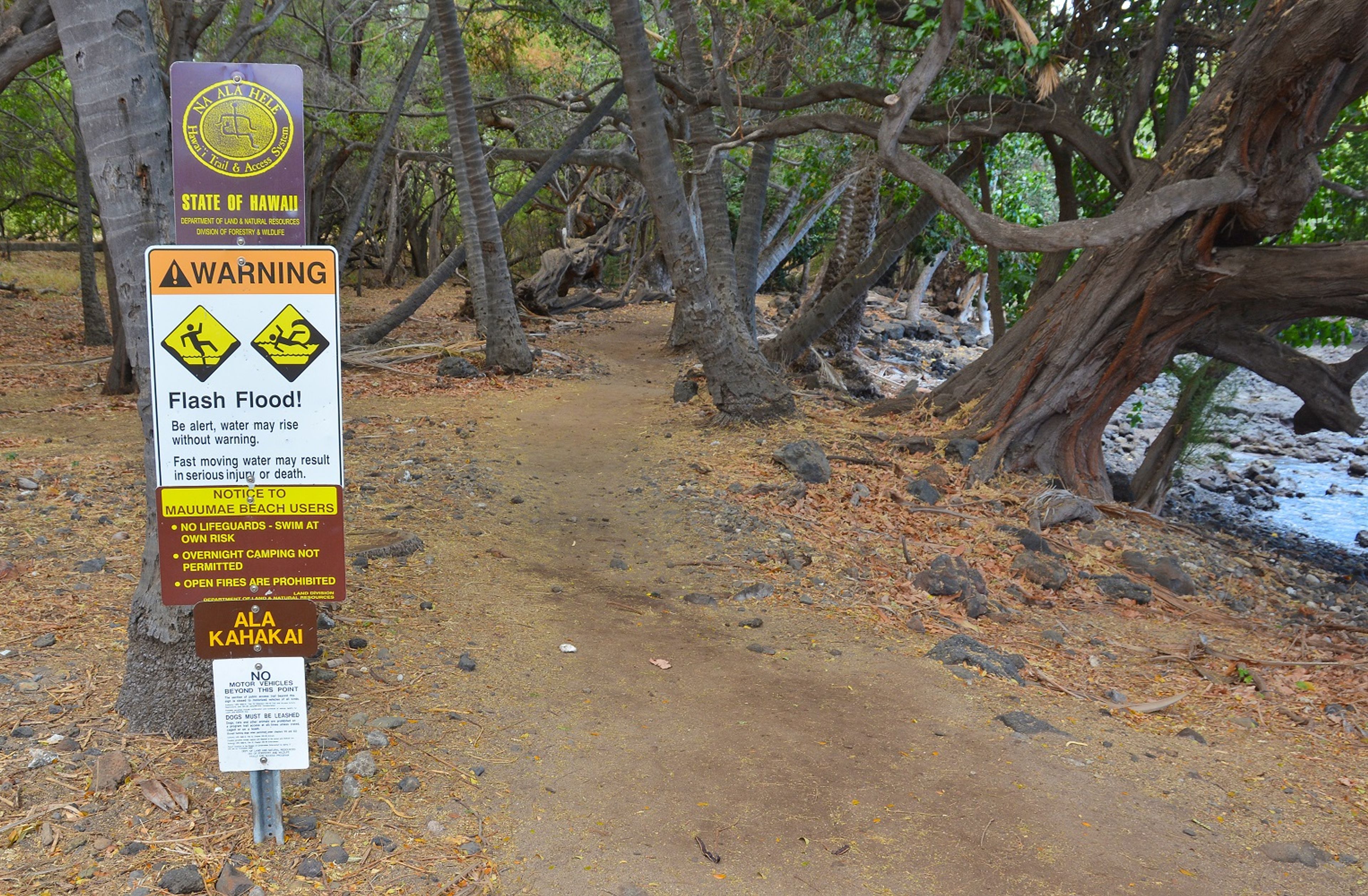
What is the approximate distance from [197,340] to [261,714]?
3.84 ft

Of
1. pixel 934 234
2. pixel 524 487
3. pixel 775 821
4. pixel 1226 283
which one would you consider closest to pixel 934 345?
pixel 934 234

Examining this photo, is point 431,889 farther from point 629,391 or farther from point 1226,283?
point 629,391

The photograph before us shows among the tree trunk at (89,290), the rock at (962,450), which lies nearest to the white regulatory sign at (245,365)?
the rock at (962,450)

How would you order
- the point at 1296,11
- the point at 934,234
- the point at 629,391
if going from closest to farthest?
the point at 1296,11, the point at 629,391, the point at 934,234

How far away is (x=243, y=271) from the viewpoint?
2799 mm

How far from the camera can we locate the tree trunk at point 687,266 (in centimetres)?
837

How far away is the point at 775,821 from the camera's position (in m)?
3.40

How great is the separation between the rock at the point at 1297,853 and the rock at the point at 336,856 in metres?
3.20

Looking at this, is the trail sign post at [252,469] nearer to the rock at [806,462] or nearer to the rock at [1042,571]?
the rock at [1042,571]

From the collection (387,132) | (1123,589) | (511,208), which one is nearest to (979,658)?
(1123,589)

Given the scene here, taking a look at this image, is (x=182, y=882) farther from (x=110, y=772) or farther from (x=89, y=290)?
(x=89, y=290)

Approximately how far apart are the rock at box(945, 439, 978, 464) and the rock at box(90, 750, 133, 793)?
6732 mm

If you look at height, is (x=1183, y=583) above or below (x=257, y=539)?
below

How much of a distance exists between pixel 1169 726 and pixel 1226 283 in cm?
449
